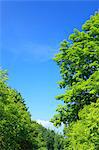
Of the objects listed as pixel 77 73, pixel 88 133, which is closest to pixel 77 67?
pixel 77 73

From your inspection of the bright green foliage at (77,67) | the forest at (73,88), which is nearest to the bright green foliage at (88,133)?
the forest at (73,88)

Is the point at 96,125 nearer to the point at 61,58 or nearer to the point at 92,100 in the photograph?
the point at 92,100

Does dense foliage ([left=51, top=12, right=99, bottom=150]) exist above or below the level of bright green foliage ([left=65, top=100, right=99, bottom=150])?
above

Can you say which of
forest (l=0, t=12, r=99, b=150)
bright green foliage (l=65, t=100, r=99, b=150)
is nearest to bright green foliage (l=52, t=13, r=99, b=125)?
forest (l=0, t=12, r=99, b=150)

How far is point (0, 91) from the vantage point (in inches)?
1366

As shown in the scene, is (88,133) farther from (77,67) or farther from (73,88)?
(77,67)

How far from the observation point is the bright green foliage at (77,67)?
3888cm

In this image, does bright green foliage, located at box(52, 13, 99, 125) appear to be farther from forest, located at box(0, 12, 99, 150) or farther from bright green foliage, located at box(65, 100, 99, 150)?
bright green foliage, located at box(65, 100, 99, 150)

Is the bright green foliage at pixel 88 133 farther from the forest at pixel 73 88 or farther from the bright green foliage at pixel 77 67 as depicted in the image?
the bright green foliage at pixel 77 67

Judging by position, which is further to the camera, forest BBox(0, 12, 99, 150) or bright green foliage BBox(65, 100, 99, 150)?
forest BBox(0, 12, 99, 150)

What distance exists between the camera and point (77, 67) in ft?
134

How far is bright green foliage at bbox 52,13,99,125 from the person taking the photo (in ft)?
128

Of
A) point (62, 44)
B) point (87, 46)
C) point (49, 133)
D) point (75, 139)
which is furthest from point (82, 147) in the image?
point (49, 133)

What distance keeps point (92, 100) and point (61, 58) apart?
5.75m
